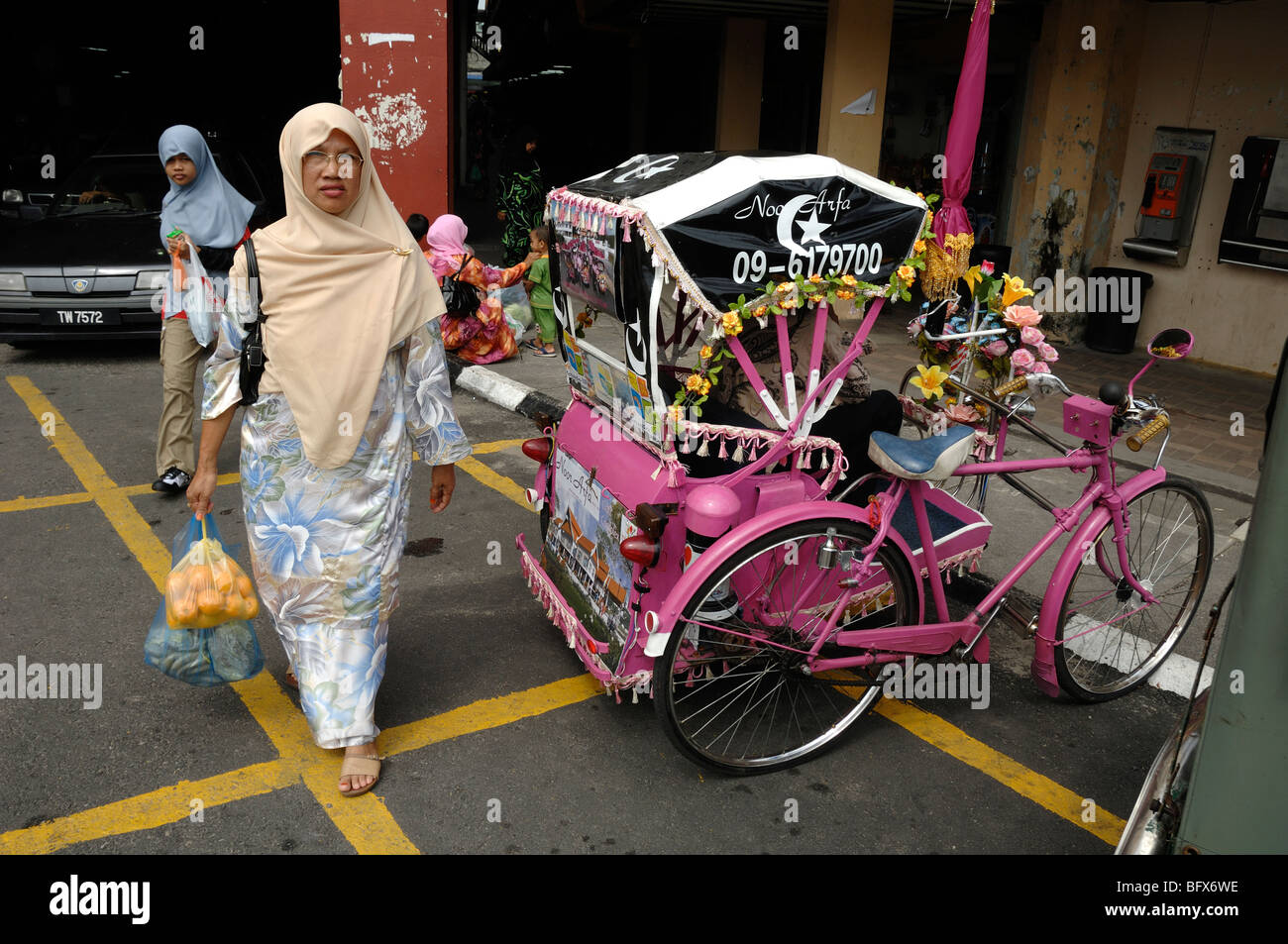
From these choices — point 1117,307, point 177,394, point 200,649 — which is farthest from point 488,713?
point 1117,307

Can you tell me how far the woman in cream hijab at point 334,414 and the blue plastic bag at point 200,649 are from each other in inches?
6.1

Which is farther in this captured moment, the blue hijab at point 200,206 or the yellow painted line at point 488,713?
the blue hijab at point 200,206

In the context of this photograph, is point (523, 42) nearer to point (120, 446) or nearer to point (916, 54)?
point (916, 54)

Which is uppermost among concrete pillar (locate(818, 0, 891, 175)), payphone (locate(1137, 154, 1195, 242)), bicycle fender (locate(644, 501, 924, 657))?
concrete pillar (locate(818, 0, 891, 175))

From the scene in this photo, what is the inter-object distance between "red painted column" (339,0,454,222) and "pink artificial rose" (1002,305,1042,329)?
648 centimetres

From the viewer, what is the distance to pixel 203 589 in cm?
307

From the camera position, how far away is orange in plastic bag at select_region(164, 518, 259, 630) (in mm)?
3062

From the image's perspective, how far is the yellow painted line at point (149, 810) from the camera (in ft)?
9.18

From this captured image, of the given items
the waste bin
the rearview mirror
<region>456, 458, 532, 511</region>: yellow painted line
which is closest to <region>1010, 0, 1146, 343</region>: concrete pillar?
the waste bin

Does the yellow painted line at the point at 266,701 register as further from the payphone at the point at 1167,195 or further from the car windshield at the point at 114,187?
the payphone at the point at 1167,195

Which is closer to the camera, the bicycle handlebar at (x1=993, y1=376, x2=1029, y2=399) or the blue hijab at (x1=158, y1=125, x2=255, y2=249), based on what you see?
the bicycle handlebar at (x1=993, y1=376, x2=1029, y2=399)

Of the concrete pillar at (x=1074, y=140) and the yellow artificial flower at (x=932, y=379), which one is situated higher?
the concrete pillar at (x=1074, y=140)

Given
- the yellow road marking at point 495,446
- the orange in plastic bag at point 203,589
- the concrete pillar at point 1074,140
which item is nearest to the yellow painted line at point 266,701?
the orange in plastic bag at point 203,589

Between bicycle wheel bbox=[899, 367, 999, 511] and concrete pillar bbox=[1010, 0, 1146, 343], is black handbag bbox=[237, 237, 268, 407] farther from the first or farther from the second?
concrete pillar bbox=[1010, 0, 1146, 343]
